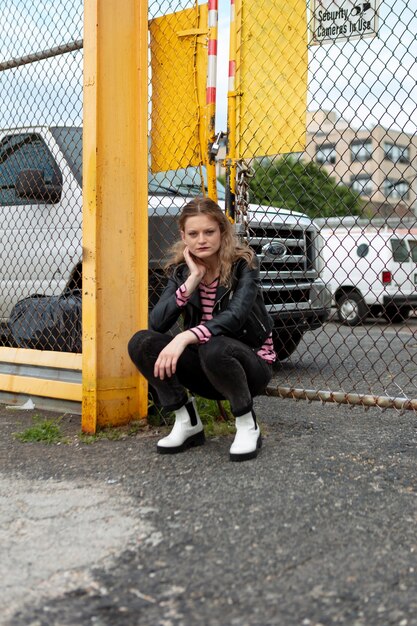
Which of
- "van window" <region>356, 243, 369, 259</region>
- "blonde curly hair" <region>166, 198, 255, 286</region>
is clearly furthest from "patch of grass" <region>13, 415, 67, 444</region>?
"van window" <region>356, 243, 369, 259</region>

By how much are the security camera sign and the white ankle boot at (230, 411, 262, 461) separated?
6.26 feet

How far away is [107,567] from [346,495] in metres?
1.12

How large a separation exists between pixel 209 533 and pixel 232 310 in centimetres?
120

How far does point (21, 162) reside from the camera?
601 centimetres

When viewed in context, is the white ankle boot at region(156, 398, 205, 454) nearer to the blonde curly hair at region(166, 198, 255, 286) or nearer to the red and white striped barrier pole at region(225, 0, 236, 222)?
the blonde curly hair at region(166, 198, 255, 286)

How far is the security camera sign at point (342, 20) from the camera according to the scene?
3.55 meters

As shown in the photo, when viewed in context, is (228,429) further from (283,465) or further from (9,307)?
(9,307)

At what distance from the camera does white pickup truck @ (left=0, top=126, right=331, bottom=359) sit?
552 centimetres

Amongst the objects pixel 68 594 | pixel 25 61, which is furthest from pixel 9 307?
pixel 68 594

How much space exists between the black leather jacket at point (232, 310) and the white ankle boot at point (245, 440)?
15.9 inches

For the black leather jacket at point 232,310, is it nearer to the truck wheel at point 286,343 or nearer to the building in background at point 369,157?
the building in background at point 369,157

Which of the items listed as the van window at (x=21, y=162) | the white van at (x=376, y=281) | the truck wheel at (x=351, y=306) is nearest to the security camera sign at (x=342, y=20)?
the van window at (x=21, y=162)

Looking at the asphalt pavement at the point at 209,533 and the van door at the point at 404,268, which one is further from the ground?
the van door at the point at 404,268

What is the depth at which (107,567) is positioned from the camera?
2.46m
